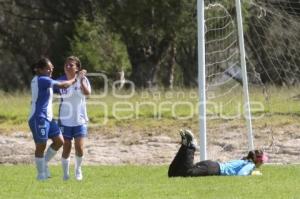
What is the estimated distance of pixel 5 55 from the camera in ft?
183

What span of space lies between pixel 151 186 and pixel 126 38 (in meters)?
27.6

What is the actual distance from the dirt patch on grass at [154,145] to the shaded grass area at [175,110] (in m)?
0.50

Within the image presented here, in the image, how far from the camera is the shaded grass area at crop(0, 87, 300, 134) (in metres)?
21.1

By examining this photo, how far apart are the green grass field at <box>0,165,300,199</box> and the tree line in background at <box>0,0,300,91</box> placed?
19.4ft

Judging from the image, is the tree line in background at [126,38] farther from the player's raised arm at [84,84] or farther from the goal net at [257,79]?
the player's raised arm at [84,84]

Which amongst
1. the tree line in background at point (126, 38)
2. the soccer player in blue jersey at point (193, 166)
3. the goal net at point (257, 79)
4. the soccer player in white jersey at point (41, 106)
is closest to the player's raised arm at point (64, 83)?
the soccer player in white jersey at point (41, 106)

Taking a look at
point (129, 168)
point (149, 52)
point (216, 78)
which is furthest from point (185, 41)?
point (129, 168)

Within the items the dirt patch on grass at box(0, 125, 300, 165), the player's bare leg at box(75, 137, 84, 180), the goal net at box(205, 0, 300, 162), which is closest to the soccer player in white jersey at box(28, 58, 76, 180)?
the player's bare leg at box(75, 137, 84, 180)

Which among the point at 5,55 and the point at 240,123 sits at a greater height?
the point at 5,55

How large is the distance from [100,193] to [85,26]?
31986mm

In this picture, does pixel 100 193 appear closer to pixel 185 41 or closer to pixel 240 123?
pixel 240 123

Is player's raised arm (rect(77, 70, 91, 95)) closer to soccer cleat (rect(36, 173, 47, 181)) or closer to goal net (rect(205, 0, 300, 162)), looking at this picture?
soccer cleat (rect(36, 173, 47, 181))

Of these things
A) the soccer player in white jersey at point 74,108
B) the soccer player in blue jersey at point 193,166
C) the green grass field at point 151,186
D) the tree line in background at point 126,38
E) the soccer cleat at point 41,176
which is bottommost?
the green grass field at point 151,186

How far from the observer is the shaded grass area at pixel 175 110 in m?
21.1
